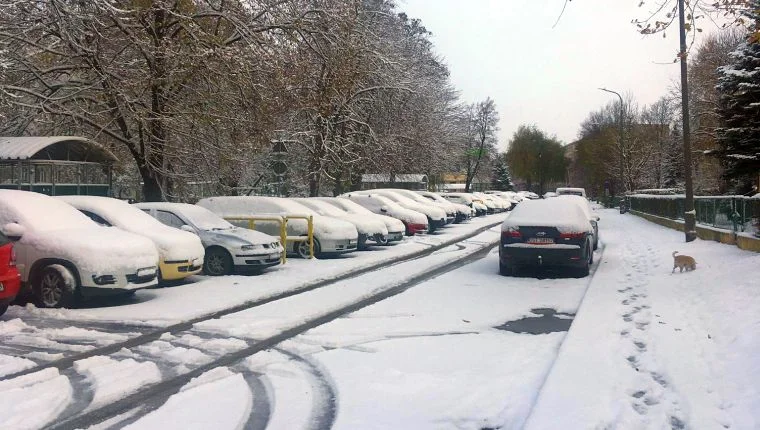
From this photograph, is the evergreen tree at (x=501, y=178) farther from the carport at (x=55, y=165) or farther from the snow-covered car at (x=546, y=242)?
the snow-covered car at (x=546, y=242)

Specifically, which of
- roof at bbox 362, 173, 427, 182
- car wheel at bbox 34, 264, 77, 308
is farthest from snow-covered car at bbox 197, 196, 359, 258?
roof at bbox 362, 173, 427, 182

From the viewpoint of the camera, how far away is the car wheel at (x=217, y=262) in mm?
13344

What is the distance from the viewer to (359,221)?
18.7 m

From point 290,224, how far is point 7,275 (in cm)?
895

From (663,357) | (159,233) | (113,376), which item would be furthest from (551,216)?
(113,376)

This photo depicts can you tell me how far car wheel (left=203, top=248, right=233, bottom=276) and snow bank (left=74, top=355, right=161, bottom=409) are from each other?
664 cm

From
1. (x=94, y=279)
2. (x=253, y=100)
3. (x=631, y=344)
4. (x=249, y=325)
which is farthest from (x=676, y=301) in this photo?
(x=253, y=100)

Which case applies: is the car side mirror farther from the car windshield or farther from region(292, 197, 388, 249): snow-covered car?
region(292, 197, 388, 249): snow-covered car

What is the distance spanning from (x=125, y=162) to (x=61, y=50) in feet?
21.8

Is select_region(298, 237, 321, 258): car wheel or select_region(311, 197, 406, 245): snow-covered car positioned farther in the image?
select_region(311, 197, 406, 245): snow-covered car

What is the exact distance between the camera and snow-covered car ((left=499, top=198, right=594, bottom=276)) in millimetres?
12672

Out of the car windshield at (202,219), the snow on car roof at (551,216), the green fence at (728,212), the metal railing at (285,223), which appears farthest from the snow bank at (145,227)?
the green fence at (728,212)

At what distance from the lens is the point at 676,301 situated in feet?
A: 32.3

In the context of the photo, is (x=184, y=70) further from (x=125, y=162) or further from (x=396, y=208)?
(x=396, y=208)
